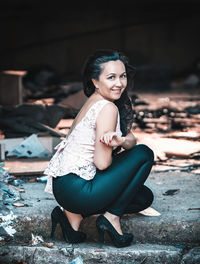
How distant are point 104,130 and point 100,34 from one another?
10546mm

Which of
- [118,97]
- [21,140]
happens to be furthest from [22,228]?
[21,140]

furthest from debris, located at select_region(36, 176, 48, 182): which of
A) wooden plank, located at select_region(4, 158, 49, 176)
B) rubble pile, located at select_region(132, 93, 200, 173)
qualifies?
rubble pile, located at select_region(132, 93, 200, 173)

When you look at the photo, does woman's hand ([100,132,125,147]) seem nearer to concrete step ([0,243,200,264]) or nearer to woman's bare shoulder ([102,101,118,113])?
woman's bare shoulder ([102,101,118,113])

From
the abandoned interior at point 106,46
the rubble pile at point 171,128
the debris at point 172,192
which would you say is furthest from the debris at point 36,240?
the abandoned interior at point 106,46

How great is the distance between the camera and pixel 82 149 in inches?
140

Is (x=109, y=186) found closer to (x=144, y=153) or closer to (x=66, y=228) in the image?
(x=144, y=153)

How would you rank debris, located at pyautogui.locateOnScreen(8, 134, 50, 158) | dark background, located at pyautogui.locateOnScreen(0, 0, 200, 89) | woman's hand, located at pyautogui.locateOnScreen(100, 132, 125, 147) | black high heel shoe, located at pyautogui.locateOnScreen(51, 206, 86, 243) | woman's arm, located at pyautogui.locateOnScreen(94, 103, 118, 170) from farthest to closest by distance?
dark background, located at pyautogui.locateOnScreen(0, 0, 200, 89)
debris, located at pyautogui.locateOnScreen(8, 134, 50, 158)
black high heel shoe, located at pyautogui.locateOnScreen(51, 206, 86, 243)
woman's arm, located at pyautogui.locateOnScreen(94, 103, 118, 170)
woman's hand, located at pyautogui.locateOnScreen(100, 132, 125, 147)

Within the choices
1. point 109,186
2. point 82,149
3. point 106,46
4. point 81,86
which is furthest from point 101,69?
point 106,46

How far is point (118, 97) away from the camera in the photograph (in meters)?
3.59

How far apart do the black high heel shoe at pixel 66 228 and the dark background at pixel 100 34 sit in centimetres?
898

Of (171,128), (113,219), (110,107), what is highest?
(110,107)

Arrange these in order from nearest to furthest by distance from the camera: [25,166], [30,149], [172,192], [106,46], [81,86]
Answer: [172,192] < [25,166] < [30,149] < [81,86] < [106,46]

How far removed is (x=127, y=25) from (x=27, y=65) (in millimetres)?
2936

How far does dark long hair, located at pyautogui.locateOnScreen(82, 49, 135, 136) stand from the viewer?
3.57m
